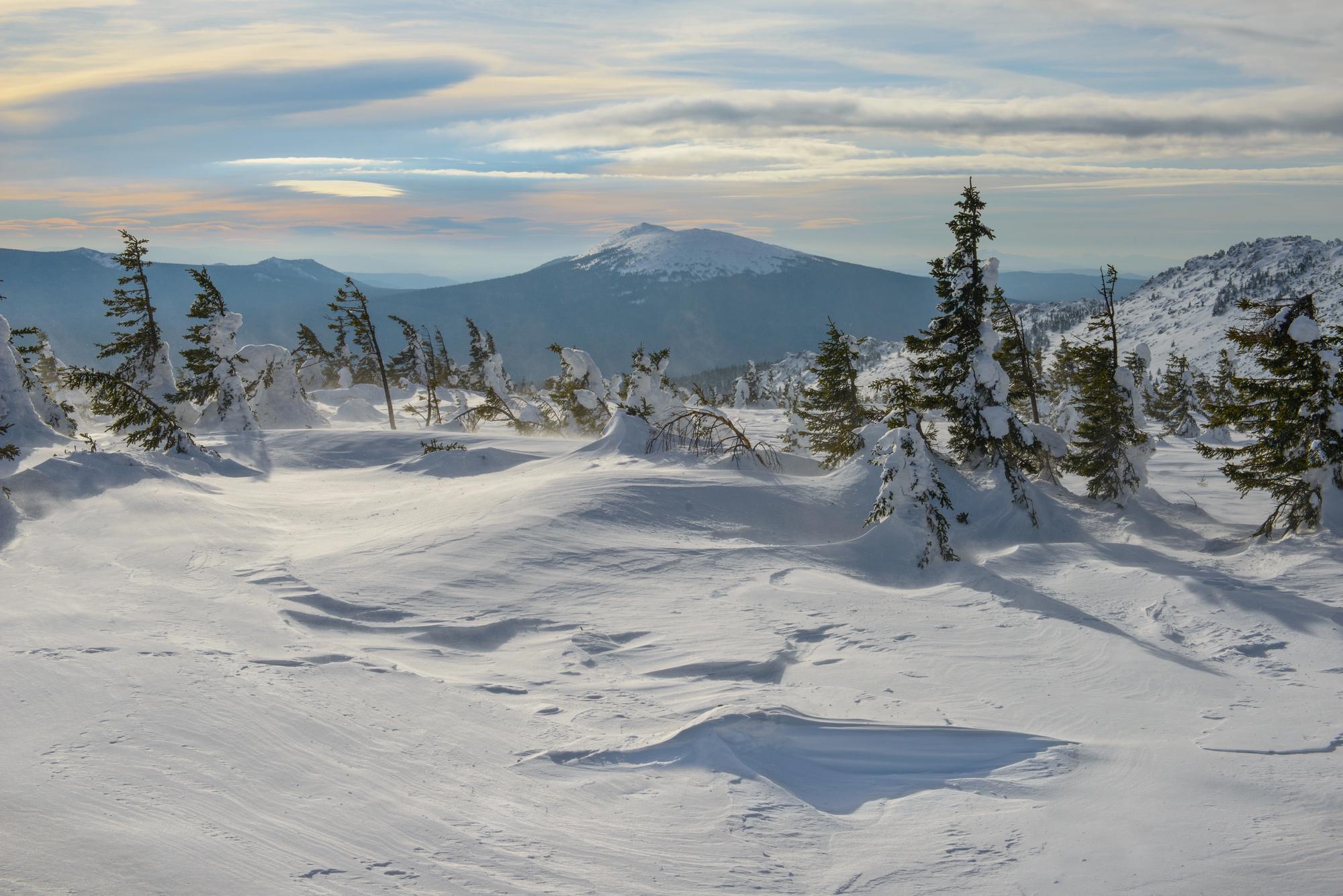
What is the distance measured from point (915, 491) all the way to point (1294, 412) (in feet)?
29.2

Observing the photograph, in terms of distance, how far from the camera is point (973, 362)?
60.3 feet

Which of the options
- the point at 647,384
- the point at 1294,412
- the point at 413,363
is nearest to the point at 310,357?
the point at 413,363

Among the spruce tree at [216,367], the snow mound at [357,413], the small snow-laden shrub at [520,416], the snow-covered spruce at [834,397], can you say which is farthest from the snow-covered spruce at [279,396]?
the snow-covered spruce at [834,397]

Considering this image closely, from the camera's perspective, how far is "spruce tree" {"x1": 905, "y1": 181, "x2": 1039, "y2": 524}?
1794 centimetres

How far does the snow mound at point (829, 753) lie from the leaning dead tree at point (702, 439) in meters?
10.7

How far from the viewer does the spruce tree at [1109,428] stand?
67.9ft

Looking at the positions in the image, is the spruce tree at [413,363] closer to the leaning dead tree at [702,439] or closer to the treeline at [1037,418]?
the treeline at [1037,418]

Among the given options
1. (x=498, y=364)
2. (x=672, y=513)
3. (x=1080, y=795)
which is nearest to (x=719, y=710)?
(x=1080, y=795)

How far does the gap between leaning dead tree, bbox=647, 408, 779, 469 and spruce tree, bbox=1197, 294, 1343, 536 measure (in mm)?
9662

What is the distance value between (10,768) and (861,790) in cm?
562

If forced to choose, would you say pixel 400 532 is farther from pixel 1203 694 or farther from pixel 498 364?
pixel 498 364

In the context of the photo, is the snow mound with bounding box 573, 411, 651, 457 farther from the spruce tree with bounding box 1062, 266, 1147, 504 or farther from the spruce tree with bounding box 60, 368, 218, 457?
the spruce tree with bounding box 1062, 266, 1147, 504

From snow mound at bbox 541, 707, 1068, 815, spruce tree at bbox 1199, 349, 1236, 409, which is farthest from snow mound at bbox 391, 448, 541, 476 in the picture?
spruce tree at bbox 1199, 349, 1236, 409

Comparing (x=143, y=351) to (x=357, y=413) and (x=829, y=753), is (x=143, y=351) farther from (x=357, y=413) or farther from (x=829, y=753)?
(x=829, y=753)
